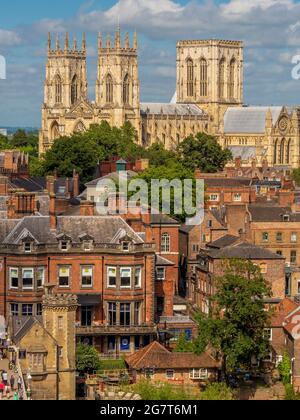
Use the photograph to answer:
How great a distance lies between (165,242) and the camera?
74062mm

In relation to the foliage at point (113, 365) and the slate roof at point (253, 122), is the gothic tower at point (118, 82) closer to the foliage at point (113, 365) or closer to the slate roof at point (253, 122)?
the slate roof at point (253, 122)

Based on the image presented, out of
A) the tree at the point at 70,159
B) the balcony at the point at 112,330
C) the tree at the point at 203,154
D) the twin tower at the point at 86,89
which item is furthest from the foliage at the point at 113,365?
the twin tower at the point at 86,89

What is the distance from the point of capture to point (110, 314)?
61.7 m

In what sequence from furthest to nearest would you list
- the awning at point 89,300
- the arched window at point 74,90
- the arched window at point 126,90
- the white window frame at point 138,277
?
1. the arched window at point 74,90
2. the arched window at point 126,90
3. the white window frame at point 138,277
4. the awning at point 89,300

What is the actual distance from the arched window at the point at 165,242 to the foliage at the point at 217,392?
1842 centimetres

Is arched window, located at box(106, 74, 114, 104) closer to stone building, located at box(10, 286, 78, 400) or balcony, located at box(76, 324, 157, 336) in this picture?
A: balcony, located at box(76, 324, 157, 336)

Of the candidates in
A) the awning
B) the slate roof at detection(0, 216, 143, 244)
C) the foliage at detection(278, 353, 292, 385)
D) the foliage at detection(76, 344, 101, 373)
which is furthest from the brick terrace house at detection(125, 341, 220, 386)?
the slate roof at detection(0, 216, 143, 244)

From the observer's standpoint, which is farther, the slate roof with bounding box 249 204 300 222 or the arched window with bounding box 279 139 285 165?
the arched window with bounding box 279 139 285 165

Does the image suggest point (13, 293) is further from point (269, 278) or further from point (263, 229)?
point (263, 229)

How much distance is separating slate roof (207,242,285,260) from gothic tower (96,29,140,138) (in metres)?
113

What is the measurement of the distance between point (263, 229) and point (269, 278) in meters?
9.36

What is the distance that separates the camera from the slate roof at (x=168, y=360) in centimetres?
5781

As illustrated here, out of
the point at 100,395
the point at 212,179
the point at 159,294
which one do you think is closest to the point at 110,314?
the point at 159,294

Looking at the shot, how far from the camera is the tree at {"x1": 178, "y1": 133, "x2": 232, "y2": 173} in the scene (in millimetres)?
143250
